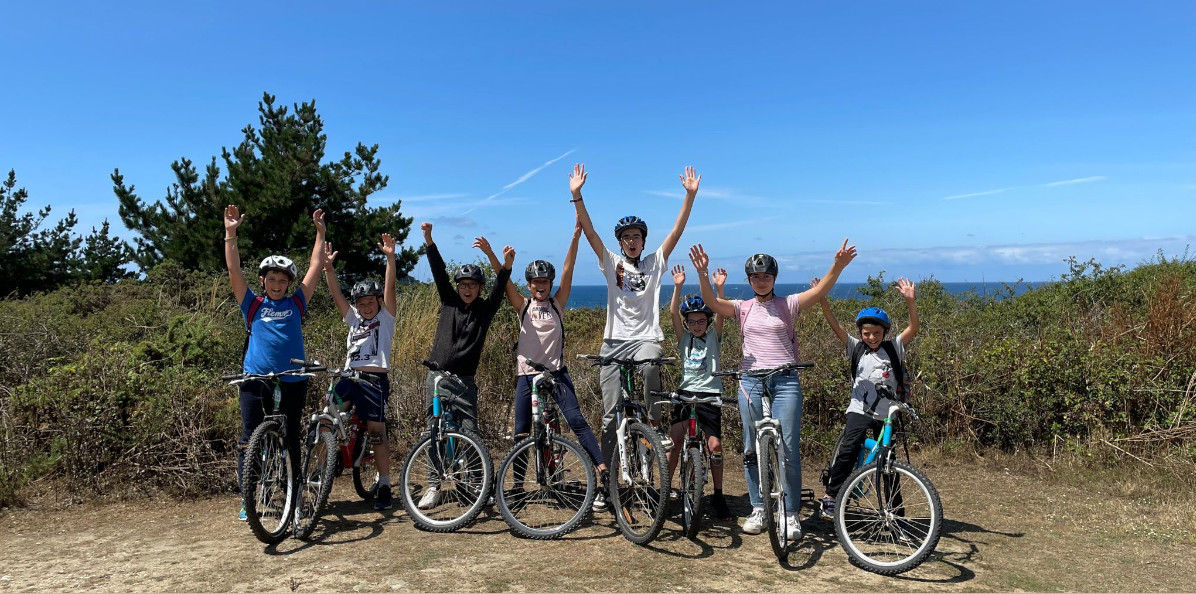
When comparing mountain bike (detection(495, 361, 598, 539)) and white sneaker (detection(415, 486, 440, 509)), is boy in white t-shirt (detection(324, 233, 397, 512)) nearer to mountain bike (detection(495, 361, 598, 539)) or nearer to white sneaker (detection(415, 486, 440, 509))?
white sneaker (detection(415, 486, 440, 509))

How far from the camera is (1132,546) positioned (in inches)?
205

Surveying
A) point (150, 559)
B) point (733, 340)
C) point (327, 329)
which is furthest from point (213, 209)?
point (150, 559)

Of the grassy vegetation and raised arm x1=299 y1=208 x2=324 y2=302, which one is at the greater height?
raised arm x1=299 y1=208 x2=324 y2=302

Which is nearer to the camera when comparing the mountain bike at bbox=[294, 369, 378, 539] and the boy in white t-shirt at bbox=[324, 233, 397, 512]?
the mountain bike at bbox=[294, 369, 378, 539]

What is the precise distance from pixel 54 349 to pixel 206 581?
5598 mm

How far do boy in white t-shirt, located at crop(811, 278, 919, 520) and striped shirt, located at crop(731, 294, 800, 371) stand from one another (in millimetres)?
379

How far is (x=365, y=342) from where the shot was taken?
→ 5.84 metres

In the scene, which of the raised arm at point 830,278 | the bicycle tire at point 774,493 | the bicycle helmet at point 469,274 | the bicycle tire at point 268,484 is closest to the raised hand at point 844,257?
the raised arm at point 830,278

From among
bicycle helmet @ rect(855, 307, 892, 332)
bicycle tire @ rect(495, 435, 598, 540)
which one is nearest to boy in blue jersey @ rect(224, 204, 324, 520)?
bicycle tire @ rect(495, 435, 598, 540)

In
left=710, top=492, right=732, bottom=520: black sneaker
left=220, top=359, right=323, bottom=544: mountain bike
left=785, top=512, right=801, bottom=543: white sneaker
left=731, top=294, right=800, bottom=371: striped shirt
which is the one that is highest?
left=731, top=294, right=800, bottom=371: striped shirt

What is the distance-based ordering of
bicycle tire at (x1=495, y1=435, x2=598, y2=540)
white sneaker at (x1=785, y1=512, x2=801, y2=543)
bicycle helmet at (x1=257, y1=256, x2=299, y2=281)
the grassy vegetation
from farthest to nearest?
the grassy vegetation, bicycle helmet at (x1=257, y1=256, x2=299, y2=281), bicycle tire at (x1=495, y1=435, x2=598, y2=540), white sneaker at (x1=785, y1=512, x2=801, y2=543)

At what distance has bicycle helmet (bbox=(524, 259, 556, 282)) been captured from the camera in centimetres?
575

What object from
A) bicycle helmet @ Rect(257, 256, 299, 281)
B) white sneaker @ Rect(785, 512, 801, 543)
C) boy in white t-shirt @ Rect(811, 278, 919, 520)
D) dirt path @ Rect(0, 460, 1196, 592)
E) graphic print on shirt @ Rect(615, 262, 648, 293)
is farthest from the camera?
graphic print on shirt @ Rect(615, 262, 648, 293)

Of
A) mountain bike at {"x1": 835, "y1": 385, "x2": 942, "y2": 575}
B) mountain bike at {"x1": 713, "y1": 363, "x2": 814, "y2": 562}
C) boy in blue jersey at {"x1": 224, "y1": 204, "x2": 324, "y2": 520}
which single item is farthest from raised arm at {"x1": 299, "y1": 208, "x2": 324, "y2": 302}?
mountain bike at {"x1": 835, "y1": 385, "x2": 942, "y2": 575}
